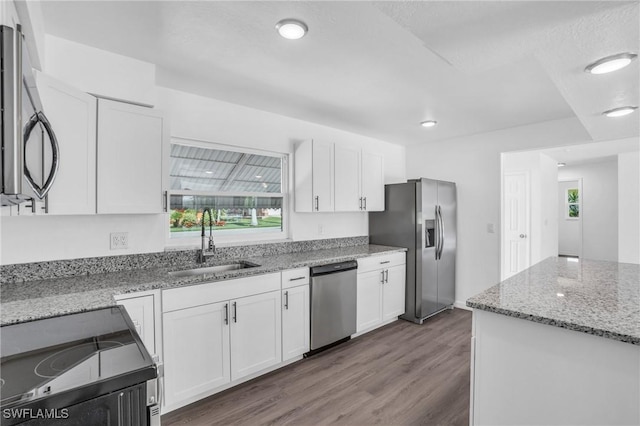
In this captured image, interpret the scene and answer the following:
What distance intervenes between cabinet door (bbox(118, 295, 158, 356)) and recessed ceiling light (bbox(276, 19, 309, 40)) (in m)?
1.79

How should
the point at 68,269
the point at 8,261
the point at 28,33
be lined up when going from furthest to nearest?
the point at 68,269, the point at 8,261, the point at 28,33

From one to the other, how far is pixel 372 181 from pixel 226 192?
1.82 m

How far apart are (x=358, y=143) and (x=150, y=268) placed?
116 inches

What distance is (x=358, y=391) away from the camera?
94.0 inches

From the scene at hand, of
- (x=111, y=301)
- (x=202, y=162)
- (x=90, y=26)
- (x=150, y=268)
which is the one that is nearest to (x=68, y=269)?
(x=150, y=268)

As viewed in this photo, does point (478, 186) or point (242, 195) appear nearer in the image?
point (242, 195)

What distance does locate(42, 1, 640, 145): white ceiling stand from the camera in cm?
109

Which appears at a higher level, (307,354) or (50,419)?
(50,419)

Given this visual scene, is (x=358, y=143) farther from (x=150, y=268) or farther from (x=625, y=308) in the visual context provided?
(x=625, y=308)

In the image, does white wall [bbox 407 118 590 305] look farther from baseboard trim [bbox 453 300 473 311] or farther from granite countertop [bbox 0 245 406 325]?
granite countertop [bbox 0 245 406 325]

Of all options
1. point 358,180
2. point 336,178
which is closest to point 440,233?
point 358,180

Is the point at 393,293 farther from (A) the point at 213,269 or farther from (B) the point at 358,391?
(A) the point at 213,269

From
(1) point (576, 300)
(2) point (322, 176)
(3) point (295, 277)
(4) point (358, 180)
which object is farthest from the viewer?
(4) point (358, 180)

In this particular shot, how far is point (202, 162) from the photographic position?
294cm
